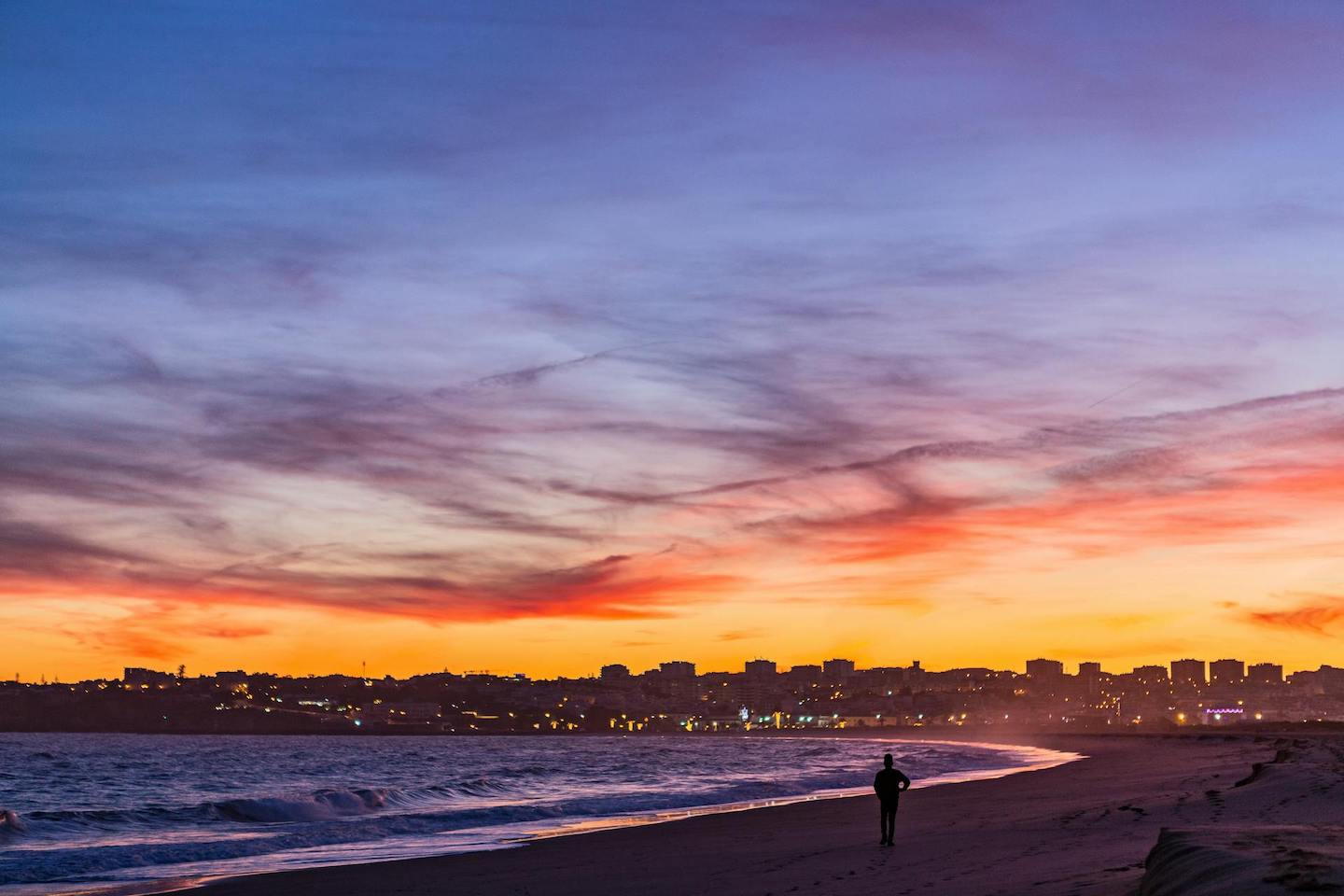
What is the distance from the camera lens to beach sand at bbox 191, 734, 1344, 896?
432 inches

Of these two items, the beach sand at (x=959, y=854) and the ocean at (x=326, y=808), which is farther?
the ocean at (x=326, y=808)

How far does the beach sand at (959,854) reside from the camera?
1098 centimetres

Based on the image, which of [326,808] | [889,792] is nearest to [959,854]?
[889,792]

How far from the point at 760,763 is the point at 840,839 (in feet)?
219

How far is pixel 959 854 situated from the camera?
65.6 feet

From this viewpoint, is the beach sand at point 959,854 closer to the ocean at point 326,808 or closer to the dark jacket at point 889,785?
the dark jacket at point 889,785

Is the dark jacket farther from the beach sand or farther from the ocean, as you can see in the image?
the ocean

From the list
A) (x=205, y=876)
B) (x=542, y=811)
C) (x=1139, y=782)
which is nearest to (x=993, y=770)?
(x=1139, y=782)

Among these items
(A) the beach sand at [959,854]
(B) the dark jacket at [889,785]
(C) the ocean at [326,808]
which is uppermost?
(B) the dark jacket at [889,785]

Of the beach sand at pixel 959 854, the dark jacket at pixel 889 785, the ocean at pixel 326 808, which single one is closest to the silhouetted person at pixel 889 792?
the dark jacket at pixel 889 785

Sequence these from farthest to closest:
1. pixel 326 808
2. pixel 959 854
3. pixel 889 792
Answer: pixel 326 808 → pixel 889 792 → pixel 959 854

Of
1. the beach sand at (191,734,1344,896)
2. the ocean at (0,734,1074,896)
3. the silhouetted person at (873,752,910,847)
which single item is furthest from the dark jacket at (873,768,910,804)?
the ocean at (0,734,1074,896)

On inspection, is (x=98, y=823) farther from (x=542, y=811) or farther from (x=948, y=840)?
(x=948, y=840)

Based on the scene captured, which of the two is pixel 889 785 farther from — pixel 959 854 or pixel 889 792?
pixel 959 854
